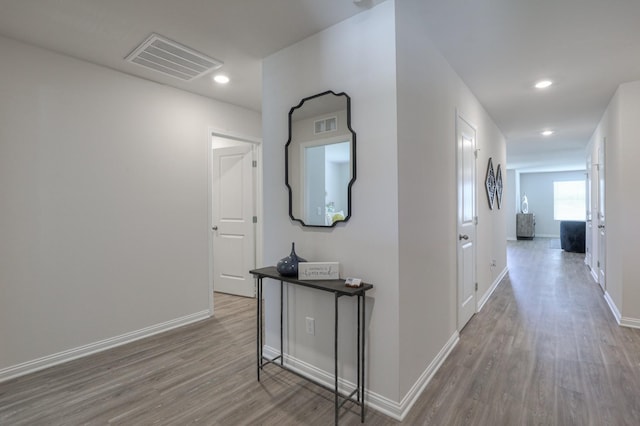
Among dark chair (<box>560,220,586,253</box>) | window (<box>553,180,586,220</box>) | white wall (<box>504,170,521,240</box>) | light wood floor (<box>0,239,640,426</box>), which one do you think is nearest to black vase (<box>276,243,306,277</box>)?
light wood floor (<box>0,239,640,426</box>)

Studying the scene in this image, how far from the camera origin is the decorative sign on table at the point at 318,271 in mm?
1987

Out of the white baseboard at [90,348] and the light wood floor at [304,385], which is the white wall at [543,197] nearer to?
the light wood floor at [304,385]

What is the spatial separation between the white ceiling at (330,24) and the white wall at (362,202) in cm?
18

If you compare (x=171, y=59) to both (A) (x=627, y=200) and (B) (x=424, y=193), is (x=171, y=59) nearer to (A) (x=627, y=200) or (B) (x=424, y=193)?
(B) (x=424, y=193)

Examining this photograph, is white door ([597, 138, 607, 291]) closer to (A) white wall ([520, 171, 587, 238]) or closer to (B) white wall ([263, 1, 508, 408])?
(B) white wall ([263, 1, 508, 408])

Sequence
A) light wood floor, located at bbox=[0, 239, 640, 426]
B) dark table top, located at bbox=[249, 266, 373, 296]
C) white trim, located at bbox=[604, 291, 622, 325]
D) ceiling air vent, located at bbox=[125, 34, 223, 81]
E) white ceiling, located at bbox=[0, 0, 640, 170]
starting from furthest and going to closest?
white trim, located at bbox=[604, 291, 622, 325], ceiling air vent, located at bbox=[125, 34, 223, 81], white ceiling, located at bbox=[0, 0, 640, 170], light wood floor, located at bbox=[0, 239, 640, 426], dark table top, located at bbox=[249, 266, 373, 296]

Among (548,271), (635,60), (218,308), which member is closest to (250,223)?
(218,308)

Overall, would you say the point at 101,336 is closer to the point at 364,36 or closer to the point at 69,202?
the point at 69,202

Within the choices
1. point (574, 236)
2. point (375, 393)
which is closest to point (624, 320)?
point (375, 393)

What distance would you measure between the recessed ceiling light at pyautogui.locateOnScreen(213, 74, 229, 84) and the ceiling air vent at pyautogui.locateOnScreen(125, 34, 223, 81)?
0.16 meters

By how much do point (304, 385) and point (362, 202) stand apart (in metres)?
1.30

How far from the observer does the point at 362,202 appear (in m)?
1.98

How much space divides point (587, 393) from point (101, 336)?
12.0 feet

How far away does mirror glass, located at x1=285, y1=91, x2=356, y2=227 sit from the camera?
6.70 feet
